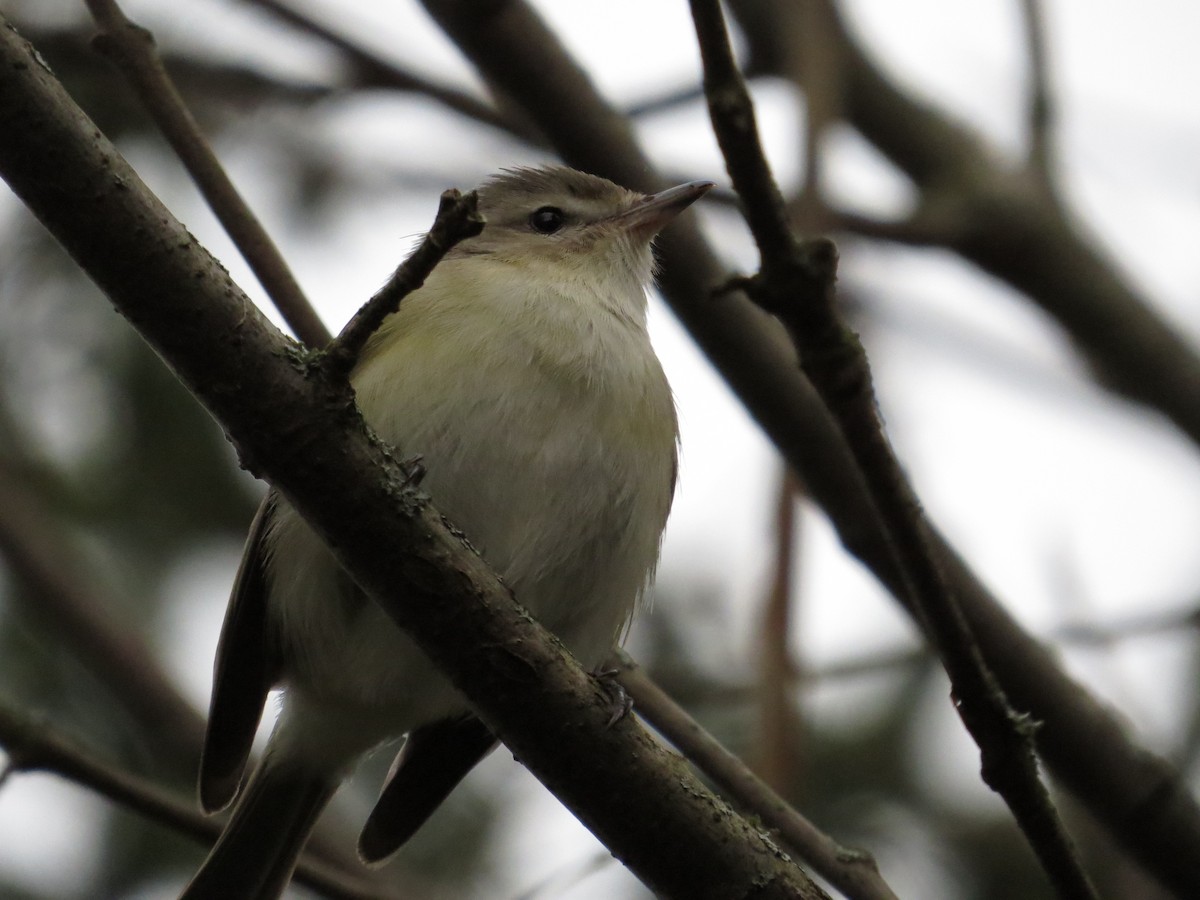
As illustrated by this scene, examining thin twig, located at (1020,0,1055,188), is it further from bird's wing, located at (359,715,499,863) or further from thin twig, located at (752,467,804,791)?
bird's wing, located at (359,715,499,863)

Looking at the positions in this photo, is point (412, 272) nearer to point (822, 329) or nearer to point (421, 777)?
point (822, 329)

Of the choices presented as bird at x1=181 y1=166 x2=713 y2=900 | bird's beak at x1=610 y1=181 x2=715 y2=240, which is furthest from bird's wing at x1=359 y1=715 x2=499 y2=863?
bird's beak at x1=610 y1=181 x2=715 y2=240

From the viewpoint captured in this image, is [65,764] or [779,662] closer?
[65,764]

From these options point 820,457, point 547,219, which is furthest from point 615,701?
point 547,219

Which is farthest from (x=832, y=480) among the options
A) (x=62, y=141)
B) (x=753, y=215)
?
(x=62, y=141)

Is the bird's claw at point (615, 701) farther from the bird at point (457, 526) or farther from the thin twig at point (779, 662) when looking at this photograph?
the bird at point (457, 526)
